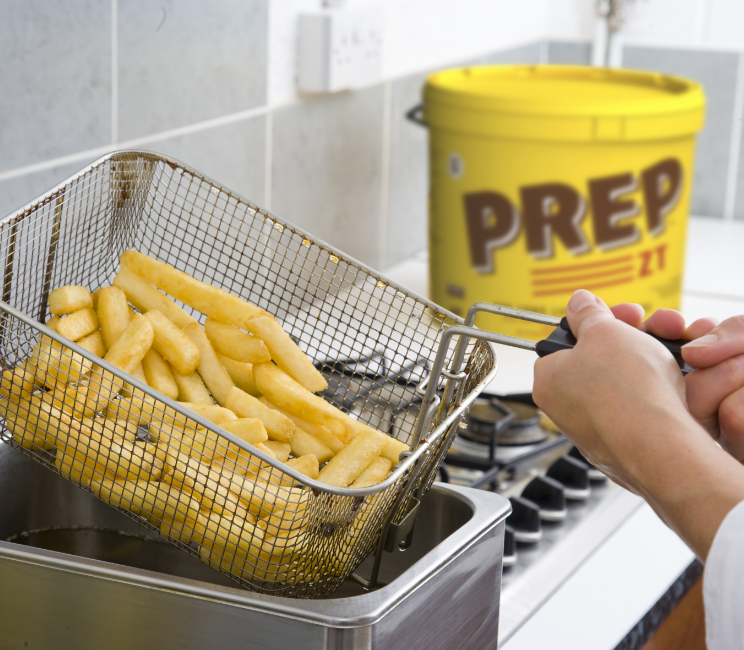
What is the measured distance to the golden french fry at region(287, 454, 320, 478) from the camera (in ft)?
1.83

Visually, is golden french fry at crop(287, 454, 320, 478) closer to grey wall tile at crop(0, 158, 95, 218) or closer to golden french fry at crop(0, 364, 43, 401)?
golden french fry at crop(0, 364, 43, 401)

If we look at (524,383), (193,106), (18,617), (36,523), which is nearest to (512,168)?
(524,383)

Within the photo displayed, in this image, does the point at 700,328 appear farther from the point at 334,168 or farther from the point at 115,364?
the point at 334,168

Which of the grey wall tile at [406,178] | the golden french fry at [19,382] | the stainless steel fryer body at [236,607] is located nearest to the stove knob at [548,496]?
the stainless steel fryer body at [236,607]

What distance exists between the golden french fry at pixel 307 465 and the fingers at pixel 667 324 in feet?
0.67

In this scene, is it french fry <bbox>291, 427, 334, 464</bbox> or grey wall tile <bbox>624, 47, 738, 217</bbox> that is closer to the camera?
french fry <bbox>291, 427, 334, 464</bbox>

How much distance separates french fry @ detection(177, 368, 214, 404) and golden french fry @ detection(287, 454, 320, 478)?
0.29 feet

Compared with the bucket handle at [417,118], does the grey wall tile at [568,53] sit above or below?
above

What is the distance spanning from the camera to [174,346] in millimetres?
621

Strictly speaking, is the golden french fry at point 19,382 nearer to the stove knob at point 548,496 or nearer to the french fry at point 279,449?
the french fry at point 279,449

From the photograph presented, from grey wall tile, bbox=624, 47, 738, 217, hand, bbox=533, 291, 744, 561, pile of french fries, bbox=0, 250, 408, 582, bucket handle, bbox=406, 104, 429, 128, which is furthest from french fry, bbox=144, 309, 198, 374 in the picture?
grey wall tile, bbox=624, 47, 738, 217

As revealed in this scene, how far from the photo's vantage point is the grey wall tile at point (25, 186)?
89 centimetres

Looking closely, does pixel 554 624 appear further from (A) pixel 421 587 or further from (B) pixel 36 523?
(B) pixel 36 523

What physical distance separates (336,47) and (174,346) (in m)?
0.79
